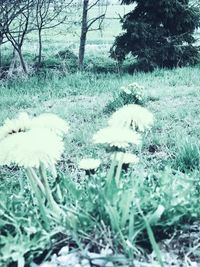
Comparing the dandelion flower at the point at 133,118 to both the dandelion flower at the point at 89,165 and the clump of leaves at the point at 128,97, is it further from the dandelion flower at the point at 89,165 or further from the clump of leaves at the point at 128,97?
the clump of leaves at the point at 128,97

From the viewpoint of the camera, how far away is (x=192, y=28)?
11.1 m

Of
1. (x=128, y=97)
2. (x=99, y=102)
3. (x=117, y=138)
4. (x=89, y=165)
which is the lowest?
(x=99, y=102)

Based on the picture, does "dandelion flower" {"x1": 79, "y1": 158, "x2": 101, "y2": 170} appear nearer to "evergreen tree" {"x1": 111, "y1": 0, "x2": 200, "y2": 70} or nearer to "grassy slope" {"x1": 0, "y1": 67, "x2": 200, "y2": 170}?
"grassy slope" {"x1": 0, "y1": 67, "x2": 200, "y2": 170}

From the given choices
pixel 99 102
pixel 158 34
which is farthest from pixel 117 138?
pixel 158 34

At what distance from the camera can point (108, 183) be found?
1.78m

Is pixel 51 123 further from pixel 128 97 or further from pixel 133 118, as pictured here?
pixel 128 97

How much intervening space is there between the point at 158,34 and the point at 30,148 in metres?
9.42

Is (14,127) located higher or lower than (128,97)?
higher

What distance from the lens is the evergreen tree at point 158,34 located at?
10.4 metres

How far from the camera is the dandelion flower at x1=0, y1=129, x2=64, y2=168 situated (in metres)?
1.62

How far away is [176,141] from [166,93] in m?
2.73

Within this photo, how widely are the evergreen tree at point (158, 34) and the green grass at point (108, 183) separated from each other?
2.91 metres

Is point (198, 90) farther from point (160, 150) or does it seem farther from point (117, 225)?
point (117, 225)

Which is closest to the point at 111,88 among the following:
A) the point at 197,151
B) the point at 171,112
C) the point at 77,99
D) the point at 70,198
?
the point at 77,99
